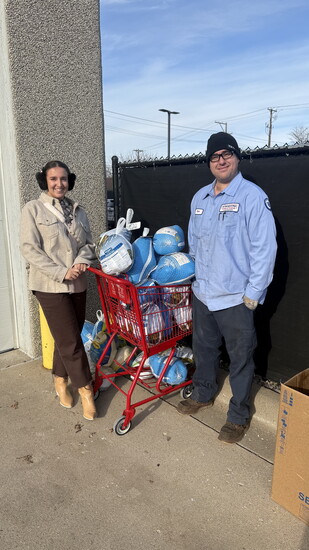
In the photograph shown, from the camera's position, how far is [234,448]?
9.50 ft

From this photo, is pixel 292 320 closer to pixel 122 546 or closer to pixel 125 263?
pixel 125 263

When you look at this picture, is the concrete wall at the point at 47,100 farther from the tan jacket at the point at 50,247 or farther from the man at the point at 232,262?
the man at the point at 232,262

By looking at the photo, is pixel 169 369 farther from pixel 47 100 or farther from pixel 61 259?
pixel 47 100

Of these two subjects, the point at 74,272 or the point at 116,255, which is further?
the point at 74,272

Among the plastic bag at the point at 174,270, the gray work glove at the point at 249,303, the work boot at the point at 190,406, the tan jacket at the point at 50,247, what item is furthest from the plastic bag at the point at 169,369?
the gray work glove at the point at 249,303

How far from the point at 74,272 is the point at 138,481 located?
1463 mm

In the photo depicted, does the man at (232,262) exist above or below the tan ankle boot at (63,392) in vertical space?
above

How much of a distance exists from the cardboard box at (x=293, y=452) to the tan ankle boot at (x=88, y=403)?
1.48 meters

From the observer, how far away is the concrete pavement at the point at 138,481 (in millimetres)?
2199

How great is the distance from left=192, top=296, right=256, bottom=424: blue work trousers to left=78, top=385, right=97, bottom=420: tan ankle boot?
32.6 inches

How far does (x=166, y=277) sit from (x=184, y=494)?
1445 mm

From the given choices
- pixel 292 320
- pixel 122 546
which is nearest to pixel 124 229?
pixel 292 320

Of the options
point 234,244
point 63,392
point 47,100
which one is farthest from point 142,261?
point 47,100

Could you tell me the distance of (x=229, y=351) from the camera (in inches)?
115
